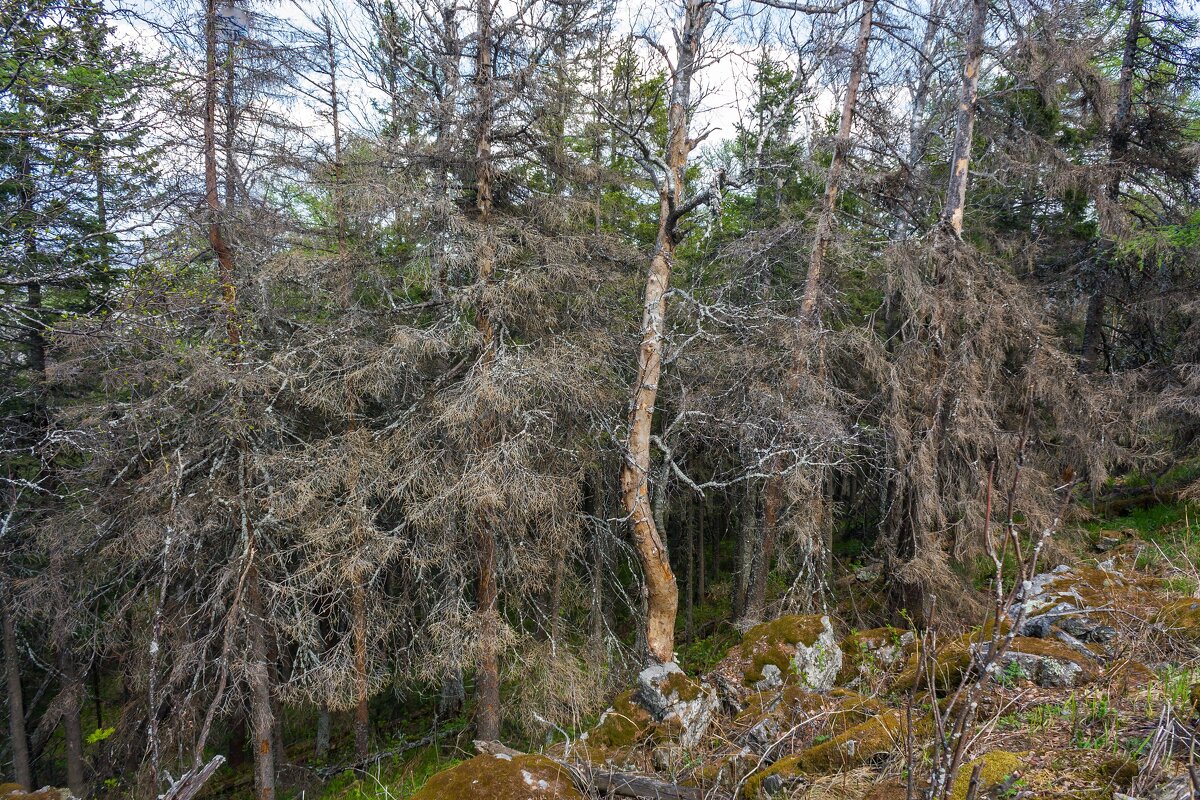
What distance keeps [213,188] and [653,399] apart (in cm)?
602

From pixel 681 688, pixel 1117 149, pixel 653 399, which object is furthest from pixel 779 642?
pixel 1117 149

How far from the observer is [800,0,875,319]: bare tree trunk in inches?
315

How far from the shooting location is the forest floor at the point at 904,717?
8.12 ft

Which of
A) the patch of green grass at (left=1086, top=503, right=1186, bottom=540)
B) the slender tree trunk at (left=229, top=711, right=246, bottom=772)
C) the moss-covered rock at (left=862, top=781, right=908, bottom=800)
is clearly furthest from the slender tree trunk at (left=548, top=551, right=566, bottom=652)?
the patch of green grass at (left=1086, top=503, right=1186, bottom=540)

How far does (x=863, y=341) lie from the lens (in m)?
7.75

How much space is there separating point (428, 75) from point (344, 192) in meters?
2.01

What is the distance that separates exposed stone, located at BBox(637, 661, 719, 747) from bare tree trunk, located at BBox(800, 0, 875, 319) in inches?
201

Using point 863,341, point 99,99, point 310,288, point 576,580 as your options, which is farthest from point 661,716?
point 99,99

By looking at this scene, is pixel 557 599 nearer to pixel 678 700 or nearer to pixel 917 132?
pixel 678 700

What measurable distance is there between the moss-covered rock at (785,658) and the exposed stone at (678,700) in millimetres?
324

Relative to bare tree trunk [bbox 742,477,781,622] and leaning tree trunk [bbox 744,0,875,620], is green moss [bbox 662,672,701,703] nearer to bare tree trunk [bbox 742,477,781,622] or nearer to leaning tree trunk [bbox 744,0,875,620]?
leaning tree trunk [bbox 744,0,875,620]

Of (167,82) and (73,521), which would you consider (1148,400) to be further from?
(73,521)

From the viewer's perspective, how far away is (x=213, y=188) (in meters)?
7.31

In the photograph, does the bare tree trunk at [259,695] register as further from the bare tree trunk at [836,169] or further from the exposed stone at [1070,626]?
the bare tree trunk at [836,169]
